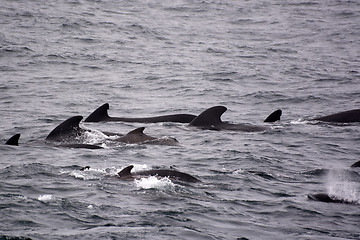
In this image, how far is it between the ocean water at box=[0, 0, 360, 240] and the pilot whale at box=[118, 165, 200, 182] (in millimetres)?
201

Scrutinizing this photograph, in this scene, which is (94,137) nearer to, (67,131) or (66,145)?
(67,131)

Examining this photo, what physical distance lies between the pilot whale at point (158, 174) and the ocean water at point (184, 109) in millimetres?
201

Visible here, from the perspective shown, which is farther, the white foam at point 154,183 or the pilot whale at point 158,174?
the pilot whale at point 158,174

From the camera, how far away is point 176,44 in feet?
120

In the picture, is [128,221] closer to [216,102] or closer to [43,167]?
[43,167]

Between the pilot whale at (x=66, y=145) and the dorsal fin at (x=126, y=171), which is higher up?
the dorsal fin at (x=126, y=171)

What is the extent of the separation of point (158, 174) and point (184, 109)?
1021cm

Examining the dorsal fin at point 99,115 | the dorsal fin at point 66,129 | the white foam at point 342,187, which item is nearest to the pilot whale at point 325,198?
the white foam at point 342,187

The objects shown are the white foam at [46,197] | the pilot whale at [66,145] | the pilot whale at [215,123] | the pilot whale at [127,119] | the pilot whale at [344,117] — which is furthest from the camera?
the pilot whale at [127,119]

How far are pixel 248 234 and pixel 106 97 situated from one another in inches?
573

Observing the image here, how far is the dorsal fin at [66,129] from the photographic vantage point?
17406mm

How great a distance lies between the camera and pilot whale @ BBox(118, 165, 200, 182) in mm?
13188

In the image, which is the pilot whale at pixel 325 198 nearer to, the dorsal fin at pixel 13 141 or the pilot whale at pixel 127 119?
the dorsal fin at pixel 13 141

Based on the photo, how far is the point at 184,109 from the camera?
23.3m
